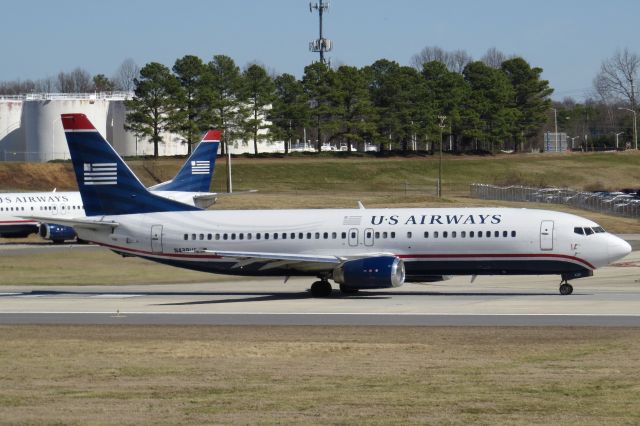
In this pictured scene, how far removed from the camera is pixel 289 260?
45.2 m

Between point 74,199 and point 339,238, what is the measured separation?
1773 inches

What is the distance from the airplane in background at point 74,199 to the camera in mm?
79562

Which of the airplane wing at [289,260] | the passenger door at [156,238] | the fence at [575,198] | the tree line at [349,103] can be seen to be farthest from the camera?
the tree line at [349,103]

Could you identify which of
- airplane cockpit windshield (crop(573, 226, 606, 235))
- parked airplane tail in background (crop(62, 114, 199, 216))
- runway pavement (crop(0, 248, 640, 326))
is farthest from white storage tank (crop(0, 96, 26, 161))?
airplane cockpit windshield (crop(573, 226, 606, 235))

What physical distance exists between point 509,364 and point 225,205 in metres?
81.2

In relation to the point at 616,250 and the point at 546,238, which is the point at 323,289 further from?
the point at 616,250

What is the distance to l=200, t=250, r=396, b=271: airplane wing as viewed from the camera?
45.0m

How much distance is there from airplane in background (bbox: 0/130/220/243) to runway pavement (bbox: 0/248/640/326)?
25732 mm

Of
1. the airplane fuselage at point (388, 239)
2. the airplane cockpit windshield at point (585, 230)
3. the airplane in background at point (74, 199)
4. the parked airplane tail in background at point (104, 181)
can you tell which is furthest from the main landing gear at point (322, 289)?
the airplane in background at point (74, 199)

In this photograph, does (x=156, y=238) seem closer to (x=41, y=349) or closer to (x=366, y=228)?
(x=366, y=228)

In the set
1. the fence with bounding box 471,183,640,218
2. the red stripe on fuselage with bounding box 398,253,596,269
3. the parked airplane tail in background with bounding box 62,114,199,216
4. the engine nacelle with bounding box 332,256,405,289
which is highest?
the parked airplane tail in background with bounding box 62,114,199,216

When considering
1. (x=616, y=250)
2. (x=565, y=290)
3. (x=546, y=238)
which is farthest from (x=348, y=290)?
(x=616, y=250)

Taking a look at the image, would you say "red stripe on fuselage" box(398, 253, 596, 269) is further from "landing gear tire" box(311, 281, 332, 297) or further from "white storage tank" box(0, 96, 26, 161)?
"white storage tank" box(0, 96, 26, 161)

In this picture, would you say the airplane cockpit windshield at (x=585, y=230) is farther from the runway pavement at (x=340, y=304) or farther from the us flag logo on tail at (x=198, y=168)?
the us flag logo on tail at (x=198, y=168)
